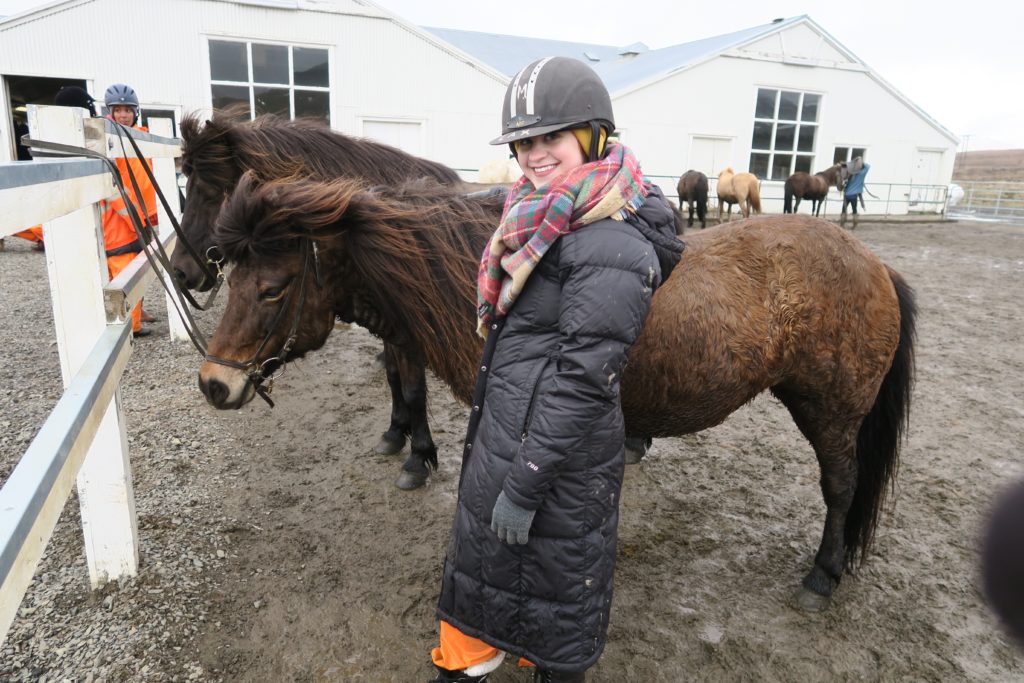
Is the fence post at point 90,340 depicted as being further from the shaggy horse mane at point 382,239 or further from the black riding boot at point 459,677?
the black riding boot at point 459,677

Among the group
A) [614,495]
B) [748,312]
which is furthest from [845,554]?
[614,495]

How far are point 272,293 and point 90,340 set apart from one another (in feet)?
2.45

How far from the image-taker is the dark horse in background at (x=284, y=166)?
11.7 ft

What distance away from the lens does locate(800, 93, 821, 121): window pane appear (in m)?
20.2

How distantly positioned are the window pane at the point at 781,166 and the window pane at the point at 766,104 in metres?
1.40

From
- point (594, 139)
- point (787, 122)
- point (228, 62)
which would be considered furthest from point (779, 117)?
point (594, 139)

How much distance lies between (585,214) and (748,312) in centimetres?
111

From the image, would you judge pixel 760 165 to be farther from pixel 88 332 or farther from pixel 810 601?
pixel 88 332

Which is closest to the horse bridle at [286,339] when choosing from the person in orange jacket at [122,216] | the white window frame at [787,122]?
the person in orange jacket at [122,216]

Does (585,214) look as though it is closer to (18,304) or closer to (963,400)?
(963,400)

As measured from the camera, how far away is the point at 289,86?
14.1 metres

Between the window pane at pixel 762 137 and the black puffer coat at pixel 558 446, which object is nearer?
the black puffer coat at pixel 558 446

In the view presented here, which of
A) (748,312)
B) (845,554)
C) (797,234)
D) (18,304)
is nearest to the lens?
(748,312)

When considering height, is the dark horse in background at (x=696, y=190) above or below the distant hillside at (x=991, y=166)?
Answer: below
